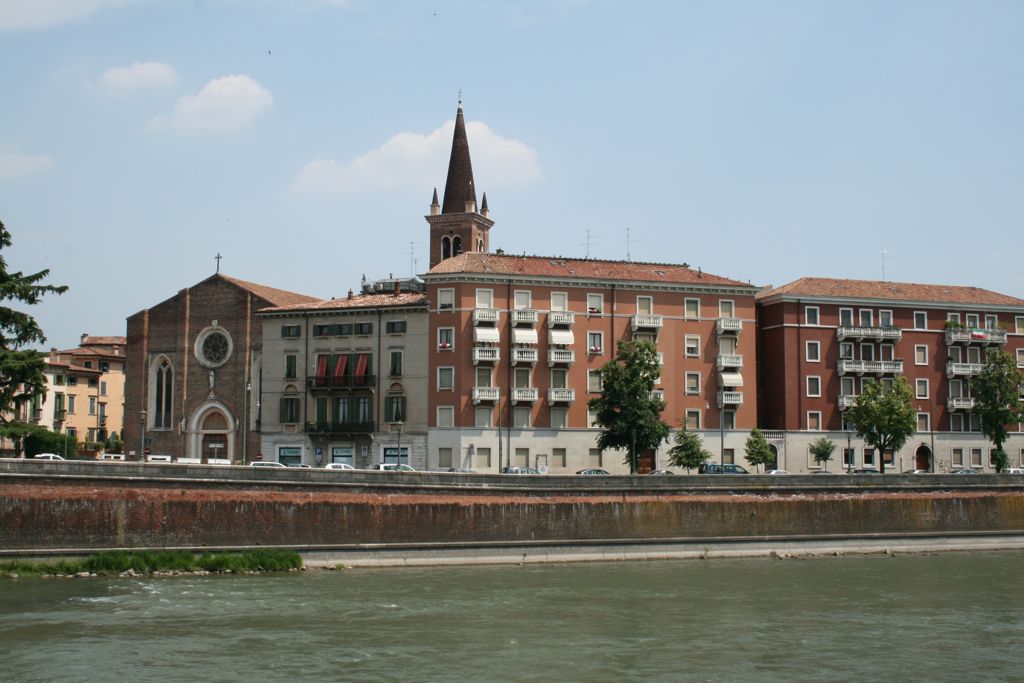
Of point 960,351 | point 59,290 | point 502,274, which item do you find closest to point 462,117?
point 502,274

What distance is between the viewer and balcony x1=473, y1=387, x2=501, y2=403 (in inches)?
2667

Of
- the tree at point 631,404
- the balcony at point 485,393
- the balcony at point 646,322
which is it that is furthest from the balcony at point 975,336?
the balcony at point 485,393

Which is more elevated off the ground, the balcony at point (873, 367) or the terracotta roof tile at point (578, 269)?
the terracotta roof tile at point (578, 269)

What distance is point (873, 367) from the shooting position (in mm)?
75375

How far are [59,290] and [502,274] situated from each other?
2690cm

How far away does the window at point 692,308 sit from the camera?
72500mm

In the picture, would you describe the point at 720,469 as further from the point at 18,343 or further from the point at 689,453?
the point at 18,343

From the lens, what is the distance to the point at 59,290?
166 ft

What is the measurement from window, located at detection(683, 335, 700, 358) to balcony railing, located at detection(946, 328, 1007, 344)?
18.1m

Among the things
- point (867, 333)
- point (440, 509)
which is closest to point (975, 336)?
point (867, 333)

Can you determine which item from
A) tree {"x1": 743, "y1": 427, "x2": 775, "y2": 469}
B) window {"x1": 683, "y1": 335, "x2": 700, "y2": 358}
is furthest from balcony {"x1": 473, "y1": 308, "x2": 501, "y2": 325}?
tree {"x1": 743, "y1": 427, "x2": 775, "y2": 469}

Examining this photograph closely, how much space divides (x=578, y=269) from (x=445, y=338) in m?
9.89

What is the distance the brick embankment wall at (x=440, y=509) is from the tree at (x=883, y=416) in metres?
6.33

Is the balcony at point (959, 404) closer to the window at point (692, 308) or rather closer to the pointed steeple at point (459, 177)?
the window at point (692, 308)
